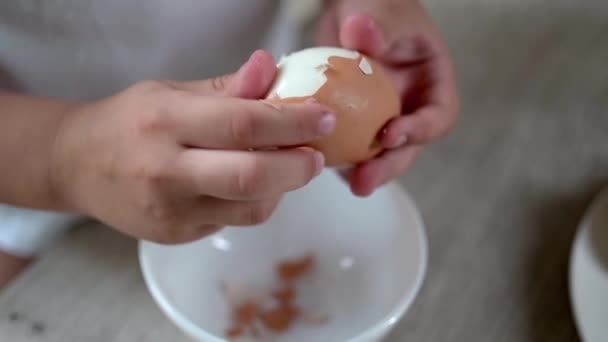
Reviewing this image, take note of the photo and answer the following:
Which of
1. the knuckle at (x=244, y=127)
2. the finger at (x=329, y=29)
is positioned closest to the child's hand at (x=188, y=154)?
the knuckle at (x=244, y=127)

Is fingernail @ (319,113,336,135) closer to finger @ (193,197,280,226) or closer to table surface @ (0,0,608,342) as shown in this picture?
finger @ (193,197,280,226)

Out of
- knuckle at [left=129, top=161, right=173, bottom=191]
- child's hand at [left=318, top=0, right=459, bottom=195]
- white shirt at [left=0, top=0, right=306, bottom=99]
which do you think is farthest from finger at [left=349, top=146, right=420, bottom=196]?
white shirt at [left=0, top=0, right=306, bottom=99]

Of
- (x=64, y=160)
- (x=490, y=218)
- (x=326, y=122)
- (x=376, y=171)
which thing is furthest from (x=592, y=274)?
Answer: (x=64, y=160)

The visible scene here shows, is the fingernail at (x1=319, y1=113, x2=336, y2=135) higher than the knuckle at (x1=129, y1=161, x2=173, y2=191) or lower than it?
higher

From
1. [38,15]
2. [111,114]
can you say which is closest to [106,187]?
[111,114]

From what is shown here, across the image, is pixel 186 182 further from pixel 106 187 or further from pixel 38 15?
pixel 38 15
